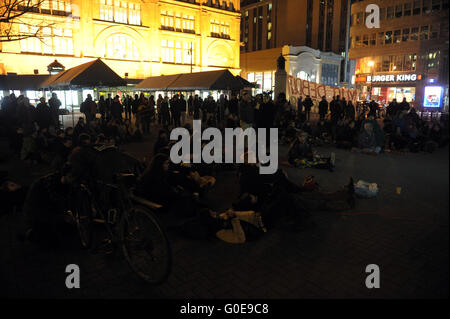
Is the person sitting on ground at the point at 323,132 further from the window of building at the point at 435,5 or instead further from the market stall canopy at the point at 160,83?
the window of building at the point at 435,5

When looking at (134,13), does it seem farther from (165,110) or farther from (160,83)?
(165,110)

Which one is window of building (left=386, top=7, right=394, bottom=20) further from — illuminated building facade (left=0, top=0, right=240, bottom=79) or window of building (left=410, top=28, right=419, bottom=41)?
illuminated building facade (left=0, top=0, right=240, bottom=79)

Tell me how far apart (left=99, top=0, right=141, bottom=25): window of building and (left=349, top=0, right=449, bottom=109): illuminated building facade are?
100 ft

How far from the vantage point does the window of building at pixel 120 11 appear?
36.9 meters

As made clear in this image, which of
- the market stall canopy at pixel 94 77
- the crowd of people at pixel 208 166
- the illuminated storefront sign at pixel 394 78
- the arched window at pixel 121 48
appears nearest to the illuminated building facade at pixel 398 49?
the illuminated storefront sign at pixel 394 78

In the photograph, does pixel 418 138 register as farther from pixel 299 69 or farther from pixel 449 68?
pixel 299 69

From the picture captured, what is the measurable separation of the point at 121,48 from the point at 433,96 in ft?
108

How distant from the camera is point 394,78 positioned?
41.0 metres

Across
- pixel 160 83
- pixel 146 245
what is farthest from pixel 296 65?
pixel 146 245

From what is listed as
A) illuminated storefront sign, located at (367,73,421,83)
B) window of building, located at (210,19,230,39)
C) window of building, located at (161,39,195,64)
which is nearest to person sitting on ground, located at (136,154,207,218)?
window of building, located at (161,39,195,64)

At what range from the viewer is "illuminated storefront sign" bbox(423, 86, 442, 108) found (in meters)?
22.3

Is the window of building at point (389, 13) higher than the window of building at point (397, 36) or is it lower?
higher

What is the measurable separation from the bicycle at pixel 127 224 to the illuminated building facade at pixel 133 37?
99.3 ft
